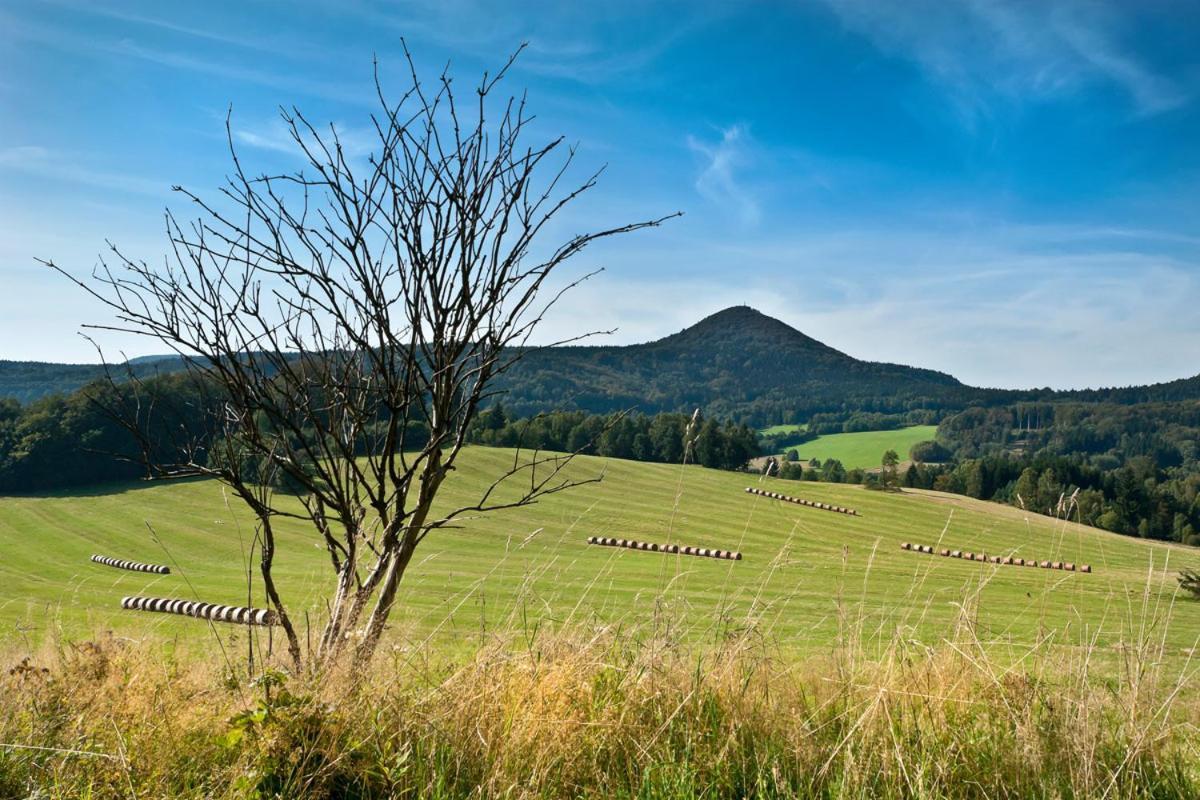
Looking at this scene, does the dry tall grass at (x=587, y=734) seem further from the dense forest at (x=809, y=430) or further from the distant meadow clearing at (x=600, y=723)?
the dense forest at (x=809, y=430)

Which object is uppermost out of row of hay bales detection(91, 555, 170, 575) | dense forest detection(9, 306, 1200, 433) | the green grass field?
dense forest detection(9, 306, 1200, 433)

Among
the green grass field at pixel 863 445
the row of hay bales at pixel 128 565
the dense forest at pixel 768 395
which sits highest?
the dense forest at pixel 768 395

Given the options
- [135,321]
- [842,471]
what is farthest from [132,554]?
[842,471]

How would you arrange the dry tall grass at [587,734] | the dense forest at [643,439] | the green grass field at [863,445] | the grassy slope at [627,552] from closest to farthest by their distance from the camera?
the dry tall grass at [587,734]
the grassy slope at [627,552]
the dense forest at [643,439]
the green grass field at [863,445]

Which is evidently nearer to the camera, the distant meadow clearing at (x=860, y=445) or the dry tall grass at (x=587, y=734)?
the dry tall grass at (x=587, y=734)

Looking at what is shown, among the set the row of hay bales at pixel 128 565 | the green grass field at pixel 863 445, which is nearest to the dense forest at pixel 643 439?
the green grass field at pixel 863 445

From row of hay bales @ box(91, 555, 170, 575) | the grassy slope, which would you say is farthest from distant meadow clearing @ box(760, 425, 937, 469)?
row of hay bales @ box(91, 555, 170, 575)

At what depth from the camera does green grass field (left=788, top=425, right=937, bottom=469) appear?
95.7m

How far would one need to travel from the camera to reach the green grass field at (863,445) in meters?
95.7

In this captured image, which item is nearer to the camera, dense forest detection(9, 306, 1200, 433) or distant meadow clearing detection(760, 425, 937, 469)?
distant meadow clearing detection(760, 425, 937, 469)

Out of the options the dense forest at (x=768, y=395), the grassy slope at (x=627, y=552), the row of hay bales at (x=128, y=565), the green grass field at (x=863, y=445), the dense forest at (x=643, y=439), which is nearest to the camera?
the grassy slope at (x=627, y=552)

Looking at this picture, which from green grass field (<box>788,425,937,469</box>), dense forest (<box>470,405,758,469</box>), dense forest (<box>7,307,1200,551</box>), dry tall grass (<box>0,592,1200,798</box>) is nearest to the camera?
dry tall grass (<box>0,592,1200,798</box>)

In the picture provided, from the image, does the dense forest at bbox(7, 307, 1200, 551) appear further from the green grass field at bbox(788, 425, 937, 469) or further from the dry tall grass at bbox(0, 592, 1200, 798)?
the green grass field at bbox(788, 425, 937, 469)

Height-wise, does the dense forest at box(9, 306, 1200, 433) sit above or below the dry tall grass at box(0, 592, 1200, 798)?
above
